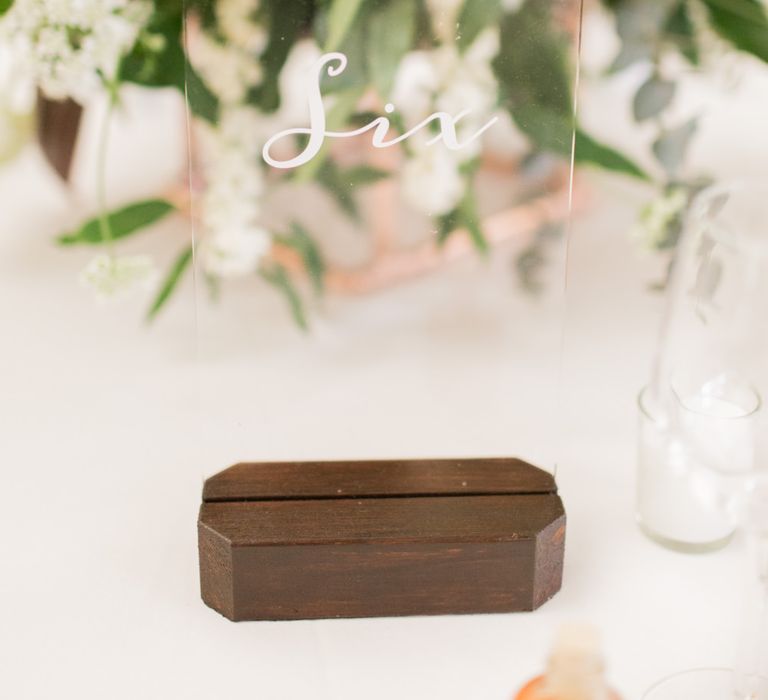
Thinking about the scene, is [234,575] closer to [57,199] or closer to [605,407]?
[605,407]

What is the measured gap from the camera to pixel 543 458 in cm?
52

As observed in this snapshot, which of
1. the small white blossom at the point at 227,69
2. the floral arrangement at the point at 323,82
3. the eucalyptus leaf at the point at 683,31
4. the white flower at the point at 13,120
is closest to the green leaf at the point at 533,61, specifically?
the floral arrangement at the point at 323,82

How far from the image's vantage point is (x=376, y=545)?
0.47 meters

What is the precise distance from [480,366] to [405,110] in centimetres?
17

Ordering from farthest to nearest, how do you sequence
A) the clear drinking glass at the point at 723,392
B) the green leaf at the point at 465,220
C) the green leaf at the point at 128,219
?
the green leaf at the point at 128,219 → the green leaf at the point at 465,220 → the clear drinking glass at the point at 723,392

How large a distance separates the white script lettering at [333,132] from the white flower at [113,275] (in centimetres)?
12

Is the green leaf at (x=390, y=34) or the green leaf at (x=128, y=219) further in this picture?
the green leaf at (x=128, y=219)

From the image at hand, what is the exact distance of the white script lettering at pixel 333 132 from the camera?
47cm

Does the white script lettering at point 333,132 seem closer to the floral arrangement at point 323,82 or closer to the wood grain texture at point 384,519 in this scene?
the floral arrangement at point 323,82

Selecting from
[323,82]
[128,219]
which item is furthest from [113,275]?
[323,82]

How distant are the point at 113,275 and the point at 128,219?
0.06 m

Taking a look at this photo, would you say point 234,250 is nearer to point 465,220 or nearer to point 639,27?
point 465,220

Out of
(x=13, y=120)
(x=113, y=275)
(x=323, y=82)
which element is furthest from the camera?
(x=13, y=120)

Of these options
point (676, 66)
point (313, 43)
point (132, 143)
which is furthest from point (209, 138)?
point (132, 143)
